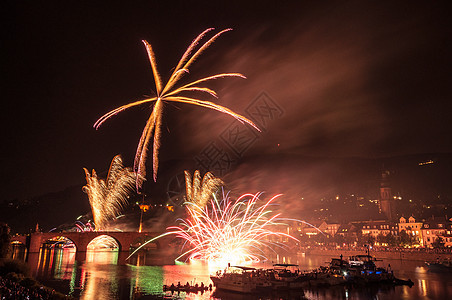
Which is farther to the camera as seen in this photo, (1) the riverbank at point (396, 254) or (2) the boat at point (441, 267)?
(1) the riverbank at point (396, 254)

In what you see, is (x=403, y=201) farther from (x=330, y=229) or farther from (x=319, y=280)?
(x=319, y=280)

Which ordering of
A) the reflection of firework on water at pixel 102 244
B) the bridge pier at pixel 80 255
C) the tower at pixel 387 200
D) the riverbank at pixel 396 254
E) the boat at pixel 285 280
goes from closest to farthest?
1. the boat at pixel 285 280
2. the bridge pier at pixel 80 255
3. the riverbank at pixel 396 254
4. the reflection of firework on water at pixel 102 244
5. the tower at pixel 387 200

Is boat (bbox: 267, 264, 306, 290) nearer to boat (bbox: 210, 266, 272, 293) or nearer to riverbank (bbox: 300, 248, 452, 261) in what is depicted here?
boat (bbox: 210, 266, 272, 293)

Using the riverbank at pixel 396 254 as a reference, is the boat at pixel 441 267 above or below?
below

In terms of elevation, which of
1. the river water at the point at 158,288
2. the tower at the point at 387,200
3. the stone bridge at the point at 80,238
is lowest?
the river water at the point at 158,288

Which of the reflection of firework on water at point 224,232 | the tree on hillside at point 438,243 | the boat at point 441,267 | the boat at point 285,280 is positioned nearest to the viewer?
the boat at point 285,280

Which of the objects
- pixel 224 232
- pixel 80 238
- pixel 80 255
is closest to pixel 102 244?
pixel 80 238

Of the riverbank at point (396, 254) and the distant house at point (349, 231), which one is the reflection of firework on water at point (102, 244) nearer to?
the riverbank at point (396, 254)

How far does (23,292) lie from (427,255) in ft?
272

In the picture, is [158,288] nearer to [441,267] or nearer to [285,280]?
[285,280]

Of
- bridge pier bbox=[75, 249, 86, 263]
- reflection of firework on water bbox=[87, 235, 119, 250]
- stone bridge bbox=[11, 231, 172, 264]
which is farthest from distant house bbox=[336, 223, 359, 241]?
reflection of firework on water bbox=[87, 235, 119, 250]

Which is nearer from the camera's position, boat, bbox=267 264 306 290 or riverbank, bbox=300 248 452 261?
boat, bbox=267 264 306 290

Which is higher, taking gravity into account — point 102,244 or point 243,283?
point 102,244

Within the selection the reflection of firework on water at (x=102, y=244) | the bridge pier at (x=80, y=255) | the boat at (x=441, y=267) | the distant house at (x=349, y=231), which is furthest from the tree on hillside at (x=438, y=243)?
the reflection of firework on water at (x=102, y=244)
